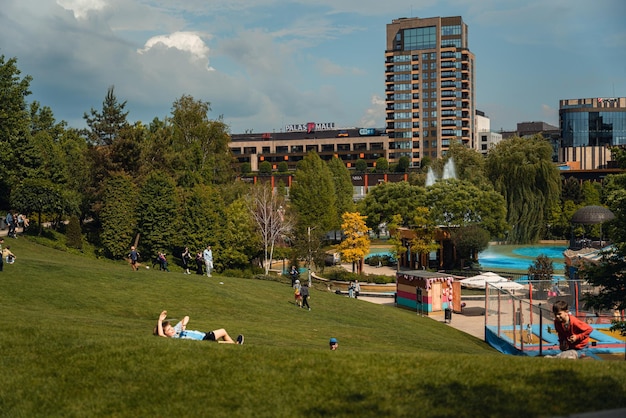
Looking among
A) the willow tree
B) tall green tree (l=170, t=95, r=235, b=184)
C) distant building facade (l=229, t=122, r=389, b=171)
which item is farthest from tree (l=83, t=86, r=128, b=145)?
distant building facade (l=229, t=122, r=389, b=171)

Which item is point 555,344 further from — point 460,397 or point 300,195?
point 300,195

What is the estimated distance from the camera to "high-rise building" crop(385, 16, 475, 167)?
17675 cm

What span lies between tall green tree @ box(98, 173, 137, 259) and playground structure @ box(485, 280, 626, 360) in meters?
34.2

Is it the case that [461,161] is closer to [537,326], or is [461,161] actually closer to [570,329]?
[537,326]

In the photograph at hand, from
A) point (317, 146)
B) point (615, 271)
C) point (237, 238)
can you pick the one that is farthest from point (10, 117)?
point (317, 146)

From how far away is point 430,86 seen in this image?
178000 mm

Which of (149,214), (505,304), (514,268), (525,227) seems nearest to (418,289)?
(505,304)

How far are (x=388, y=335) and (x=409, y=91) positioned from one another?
156195mm

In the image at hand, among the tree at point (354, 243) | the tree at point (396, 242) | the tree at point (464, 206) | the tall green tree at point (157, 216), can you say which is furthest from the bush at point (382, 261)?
the tall green tree at point (157, 216)

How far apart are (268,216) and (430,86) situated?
376 feet

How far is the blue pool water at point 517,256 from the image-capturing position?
2990 inches

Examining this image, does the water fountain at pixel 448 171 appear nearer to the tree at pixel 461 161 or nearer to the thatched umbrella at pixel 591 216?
the tree at pixel 461 161

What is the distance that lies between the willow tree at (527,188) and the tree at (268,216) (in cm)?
3178

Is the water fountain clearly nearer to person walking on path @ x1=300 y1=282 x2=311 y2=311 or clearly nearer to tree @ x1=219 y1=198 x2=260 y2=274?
tree @ x1=219 y1=198 x2=260 y2=274
